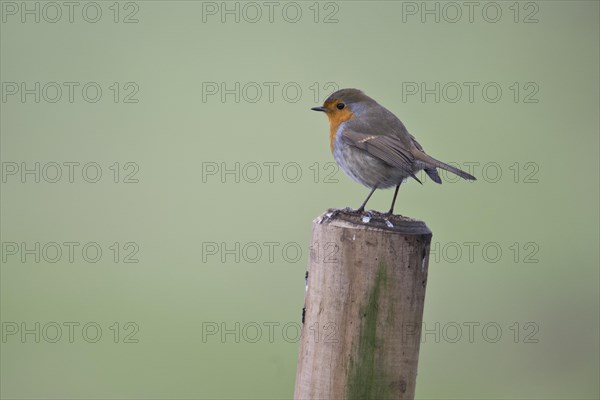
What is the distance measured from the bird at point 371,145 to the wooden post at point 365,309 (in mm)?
1600

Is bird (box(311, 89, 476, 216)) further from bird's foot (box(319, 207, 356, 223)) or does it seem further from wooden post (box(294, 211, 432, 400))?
wooden post (box(294, 211, 432, 400))

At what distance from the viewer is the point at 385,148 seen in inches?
Answer: 191

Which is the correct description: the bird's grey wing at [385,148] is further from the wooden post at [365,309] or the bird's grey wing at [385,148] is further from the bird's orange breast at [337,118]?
the wooden post at [365,309]

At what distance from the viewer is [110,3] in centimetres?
1719

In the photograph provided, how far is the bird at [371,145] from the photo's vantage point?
15.8 ft

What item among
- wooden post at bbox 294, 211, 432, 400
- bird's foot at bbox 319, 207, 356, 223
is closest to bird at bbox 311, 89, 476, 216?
bird's foot at bbox 319, 207, 356, 223

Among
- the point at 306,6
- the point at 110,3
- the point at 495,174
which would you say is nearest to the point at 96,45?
the point at 110,3

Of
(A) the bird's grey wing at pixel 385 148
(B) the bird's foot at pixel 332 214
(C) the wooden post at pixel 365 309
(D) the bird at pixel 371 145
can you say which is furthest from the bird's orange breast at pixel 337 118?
(C) the wooden post at pixel 365 309

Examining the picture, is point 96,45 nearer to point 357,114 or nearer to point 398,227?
point 357,114

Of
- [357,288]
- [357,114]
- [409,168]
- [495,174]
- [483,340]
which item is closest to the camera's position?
[357,288]

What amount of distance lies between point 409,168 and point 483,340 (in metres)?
4.82

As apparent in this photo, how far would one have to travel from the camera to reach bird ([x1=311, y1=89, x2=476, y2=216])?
4.80m

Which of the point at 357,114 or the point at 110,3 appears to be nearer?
the point at 357,114

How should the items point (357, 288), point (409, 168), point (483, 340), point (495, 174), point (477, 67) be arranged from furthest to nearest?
point (477, 67), point (495, 174), point (483, 340), point (409, 168), point (357, 288)
